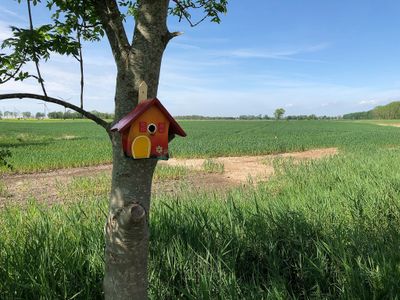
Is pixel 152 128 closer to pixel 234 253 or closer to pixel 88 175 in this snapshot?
pixel 234 253

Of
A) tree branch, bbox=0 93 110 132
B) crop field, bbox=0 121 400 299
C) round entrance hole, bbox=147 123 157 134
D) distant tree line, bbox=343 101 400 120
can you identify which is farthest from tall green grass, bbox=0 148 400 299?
distant tree line, bbox=343 101 400 120

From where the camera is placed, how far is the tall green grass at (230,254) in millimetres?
2539

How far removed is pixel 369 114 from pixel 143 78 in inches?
7264

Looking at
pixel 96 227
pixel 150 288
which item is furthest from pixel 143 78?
pixel 96 227

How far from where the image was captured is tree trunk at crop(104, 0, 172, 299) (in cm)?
154

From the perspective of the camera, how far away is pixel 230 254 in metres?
3.17

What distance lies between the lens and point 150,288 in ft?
8.54

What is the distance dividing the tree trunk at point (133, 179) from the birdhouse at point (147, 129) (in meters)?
0.04

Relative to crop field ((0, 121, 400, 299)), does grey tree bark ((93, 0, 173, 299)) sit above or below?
above

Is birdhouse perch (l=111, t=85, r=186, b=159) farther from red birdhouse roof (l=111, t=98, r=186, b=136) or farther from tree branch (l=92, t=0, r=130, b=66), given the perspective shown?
tree branch (l=92, t=0, r=130, b=66)

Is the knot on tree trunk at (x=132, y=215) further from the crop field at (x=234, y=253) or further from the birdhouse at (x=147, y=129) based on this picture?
the crop field at (x=234, y=253)

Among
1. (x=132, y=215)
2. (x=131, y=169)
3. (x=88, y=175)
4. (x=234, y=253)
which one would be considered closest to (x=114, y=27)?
(x=131, y=169)

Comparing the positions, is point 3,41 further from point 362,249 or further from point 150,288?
point 362,249

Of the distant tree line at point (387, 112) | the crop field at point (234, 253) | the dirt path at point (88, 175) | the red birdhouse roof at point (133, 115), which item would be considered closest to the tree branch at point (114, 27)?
the red birdhouse roof at point (133, 115)
